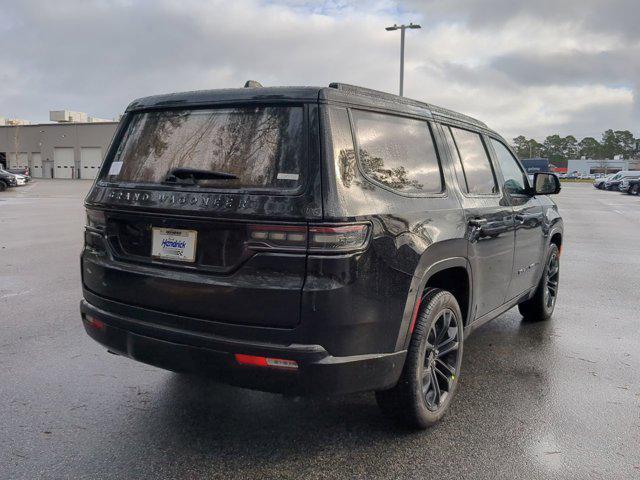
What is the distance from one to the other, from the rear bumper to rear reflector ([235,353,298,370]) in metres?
0.02

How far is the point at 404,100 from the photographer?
3.38m

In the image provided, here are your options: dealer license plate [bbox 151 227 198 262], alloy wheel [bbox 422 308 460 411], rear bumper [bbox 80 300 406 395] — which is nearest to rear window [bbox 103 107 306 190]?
dealer license plate [bbox 151 227 198 262]

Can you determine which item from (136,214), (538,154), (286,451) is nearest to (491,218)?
(286,451)

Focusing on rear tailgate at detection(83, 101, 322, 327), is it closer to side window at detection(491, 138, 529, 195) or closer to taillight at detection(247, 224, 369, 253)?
taillight at detection(247, 224, 369, 253)

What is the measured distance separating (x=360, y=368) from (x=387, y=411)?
0.60 metres

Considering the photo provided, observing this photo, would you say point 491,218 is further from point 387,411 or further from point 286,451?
point 286,451

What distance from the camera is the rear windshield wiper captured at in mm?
2746

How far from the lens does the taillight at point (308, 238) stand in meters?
2.51

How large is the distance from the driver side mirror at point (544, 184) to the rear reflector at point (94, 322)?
363cm

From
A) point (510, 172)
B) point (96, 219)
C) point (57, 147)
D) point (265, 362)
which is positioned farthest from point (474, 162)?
point (57, 147)

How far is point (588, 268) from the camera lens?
879 cm

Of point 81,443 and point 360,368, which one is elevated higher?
point 360,368

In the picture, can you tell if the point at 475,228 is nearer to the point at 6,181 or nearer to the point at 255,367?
the point at 255,367

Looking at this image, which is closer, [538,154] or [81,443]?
[81,443]
